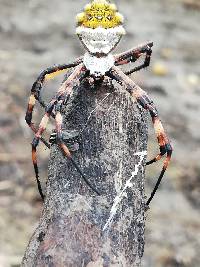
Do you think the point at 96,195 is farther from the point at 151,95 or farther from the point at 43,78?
the point at 151,95

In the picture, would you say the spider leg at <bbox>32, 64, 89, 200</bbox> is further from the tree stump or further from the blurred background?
the blurred background

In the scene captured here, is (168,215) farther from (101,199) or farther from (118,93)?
(101,199)

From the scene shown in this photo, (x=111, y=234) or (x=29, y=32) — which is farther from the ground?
(x=111, y=234)

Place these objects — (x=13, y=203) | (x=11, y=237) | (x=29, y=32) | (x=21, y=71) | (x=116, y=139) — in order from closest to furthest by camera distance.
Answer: (x=116, y=139) → (x=11, y=237) → (x=13, y=203) → (x=21, y=71) → (x=29, y=32)

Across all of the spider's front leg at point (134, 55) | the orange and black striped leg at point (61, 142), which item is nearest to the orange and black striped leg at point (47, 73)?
the spider's front leg at point (134, 55)

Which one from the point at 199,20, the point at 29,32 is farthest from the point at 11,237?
the point at 199,20

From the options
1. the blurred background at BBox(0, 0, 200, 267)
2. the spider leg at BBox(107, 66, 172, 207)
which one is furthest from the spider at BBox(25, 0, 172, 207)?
the blurred background at BBox(0, 0, 200, 267)
